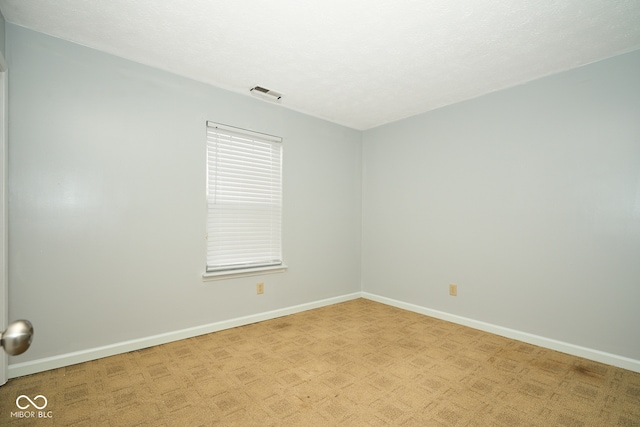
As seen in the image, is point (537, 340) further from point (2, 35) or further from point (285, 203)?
point (2, 35)

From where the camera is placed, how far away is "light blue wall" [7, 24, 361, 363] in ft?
7.02

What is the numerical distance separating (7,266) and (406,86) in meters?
3.54

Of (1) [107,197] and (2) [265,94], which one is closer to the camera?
(1) [107,197]

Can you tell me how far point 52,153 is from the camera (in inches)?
87.1

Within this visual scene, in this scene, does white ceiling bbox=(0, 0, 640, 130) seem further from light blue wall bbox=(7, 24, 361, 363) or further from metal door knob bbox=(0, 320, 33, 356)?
metal door knob bbox=(0, 320, 33, 356)

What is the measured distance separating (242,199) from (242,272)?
78 centimetres

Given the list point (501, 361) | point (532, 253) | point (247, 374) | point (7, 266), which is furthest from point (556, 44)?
point (7, 266)

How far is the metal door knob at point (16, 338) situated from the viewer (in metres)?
0.69

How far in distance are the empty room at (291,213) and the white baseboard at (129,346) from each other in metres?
0.02

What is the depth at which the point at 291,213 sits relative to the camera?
11.8 ft

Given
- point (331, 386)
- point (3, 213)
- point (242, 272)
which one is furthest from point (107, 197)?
point (331, 386)

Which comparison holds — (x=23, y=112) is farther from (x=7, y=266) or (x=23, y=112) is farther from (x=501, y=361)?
(x=501, y=361)

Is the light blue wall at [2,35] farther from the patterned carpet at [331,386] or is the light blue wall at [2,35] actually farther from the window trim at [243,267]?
the patterned carpet at [331,386]
